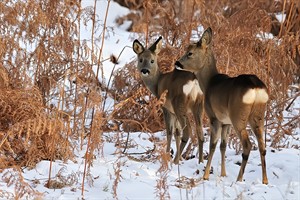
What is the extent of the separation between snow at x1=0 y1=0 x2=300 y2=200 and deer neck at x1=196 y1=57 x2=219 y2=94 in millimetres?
1057

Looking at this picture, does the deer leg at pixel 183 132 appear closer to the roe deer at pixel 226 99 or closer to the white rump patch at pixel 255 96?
the roe deer at pixel 226 99

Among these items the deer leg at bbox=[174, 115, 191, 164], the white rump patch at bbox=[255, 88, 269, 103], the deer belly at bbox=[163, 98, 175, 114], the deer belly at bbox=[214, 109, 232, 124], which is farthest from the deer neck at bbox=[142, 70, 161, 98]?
the white rump patch at bbox=[255, 88, 269, 103]

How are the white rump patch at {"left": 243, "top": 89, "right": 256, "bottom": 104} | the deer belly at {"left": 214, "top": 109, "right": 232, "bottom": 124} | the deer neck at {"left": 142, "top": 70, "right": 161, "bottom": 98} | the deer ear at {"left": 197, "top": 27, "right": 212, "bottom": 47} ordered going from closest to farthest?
the white rump patch at {"left": 243, "top": 89, "right": 256, "bottom": 104}
the deer belly at {"left": 214, "top": 109, "right": 232, "bottom": 124}
the deer ear at {"left": 197, "top": 27, "right": 212, "bottom": 47}
the deer neck at {"left": 142, "top": 70, "right": 161, "bottom": 98}

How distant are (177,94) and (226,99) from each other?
4.52ft

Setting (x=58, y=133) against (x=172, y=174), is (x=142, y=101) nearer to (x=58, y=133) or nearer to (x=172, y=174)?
(x=172, y=174)

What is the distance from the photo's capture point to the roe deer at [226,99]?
704 centimetres

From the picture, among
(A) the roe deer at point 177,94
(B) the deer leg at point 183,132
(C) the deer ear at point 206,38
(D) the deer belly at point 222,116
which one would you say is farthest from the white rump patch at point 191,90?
(D) the deer belly at point 222,116

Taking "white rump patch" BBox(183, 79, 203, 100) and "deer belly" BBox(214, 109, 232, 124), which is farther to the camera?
"white rump patch" BBox(183, 79, 203, 100)

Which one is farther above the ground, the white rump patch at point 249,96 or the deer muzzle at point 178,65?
the deer muzzle at point 178,65

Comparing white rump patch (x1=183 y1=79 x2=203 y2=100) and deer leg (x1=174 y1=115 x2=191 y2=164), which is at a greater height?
white rump patch (x1=183 y1=79 x2=203 y2=100)

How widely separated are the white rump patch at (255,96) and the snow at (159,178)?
37.1 inches

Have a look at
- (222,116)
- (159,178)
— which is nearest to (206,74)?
(222,116)

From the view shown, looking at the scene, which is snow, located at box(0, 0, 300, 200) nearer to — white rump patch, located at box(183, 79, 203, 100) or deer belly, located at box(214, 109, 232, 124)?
deer belly, located at box(214, 109, 232, 124)

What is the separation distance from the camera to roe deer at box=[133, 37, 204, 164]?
854 cm
